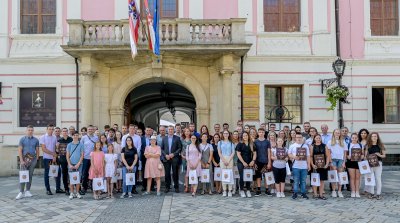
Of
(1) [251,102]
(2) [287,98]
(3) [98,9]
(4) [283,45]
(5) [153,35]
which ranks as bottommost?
(1) [251,102]

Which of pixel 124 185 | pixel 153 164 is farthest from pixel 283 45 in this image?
pixel 124 185

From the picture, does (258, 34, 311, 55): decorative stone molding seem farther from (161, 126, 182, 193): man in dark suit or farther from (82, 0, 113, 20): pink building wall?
(161, 126, 182, 193): man in dark suit

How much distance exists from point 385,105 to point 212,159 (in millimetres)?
8711

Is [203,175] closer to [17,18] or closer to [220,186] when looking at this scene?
[220,186]

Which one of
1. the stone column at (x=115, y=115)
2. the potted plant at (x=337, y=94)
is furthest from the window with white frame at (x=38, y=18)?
the potted plant at (x=337, y=94)

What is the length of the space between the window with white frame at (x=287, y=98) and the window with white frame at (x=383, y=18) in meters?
3.80

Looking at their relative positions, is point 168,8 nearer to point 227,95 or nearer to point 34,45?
point 227,95

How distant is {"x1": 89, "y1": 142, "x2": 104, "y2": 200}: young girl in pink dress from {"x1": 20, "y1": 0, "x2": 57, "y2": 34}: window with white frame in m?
7.76

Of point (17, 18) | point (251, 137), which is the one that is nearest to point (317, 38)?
point (251, 137)

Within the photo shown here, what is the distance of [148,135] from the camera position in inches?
475

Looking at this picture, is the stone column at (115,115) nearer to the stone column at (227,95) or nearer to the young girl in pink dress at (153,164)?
the stone column at (227,95)

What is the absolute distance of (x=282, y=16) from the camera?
54.9 ft

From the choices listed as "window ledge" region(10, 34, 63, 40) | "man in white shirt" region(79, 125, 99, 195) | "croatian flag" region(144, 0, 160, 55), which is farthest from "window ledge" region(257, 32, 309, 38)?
"man in white shirt" region(79, 125, 99, 195)

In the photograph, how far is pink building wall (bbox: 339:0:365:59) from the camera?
16547mm
